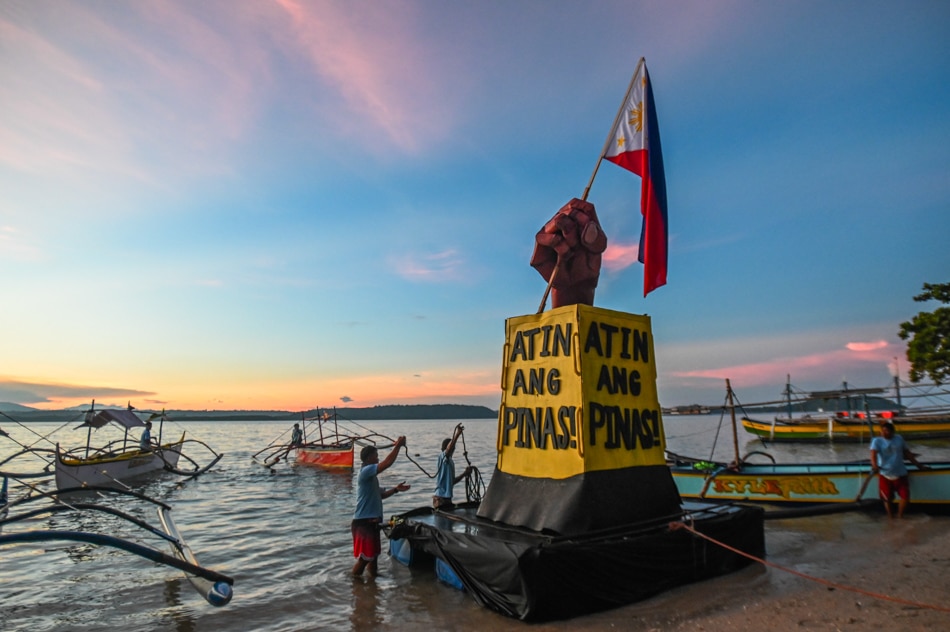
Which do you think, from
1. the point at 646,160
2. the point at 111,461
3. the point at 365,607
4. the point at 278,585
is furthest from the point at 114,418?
the point at 646,160

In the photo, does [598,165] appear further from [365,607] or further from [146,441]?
[146,441]

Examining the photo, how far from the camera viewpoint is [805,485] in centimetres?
1336

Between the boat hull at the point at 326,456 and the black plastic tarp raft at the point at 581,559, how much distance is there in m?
23.2

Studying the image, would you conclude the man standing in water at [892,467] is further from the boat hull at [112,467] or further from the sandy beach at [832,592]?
the boat hull at [112,467]

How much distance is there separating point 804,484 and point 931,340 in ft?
90.0

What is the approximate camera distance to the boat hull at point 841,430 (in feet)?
123

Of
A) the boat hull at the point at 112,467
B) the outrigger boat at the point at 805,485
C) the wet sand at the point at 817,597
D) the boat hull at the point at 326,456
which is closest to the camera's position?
the wet sand at the point at 817,597

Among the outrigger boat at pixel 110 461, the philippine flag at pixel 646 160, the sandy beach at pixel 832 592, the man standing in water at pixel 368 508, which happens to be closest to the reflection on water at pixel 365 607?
the man standing in water at pixel 368 508

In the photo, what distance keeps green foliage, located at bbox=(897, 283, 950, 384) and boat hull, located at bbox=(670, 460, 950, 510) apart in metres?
24.3

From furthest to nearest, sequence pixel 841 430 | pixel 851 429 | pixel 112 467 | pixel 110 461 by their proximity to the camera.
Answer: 1. pixel 841 430
2. pixel 851 429
3. pixel 112 467
4. pixel 110 461

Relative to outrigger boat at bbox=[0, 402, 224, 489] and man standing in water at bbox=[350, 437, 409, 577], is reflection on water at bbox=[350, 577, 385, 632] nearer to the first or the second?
Result: man standing in water at bbox=[350, 437, 409, 577]

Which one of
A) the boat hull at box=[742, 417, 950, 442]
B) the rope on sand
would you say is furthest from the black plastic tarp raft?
the boat hull at box=[742, 417, 950, 442]

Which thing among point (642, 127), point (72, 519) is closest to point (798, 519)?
point (642, 127)

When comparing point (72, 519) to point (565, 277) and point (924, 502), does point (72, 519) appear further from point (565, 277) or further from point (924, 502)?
point (924, 502)
